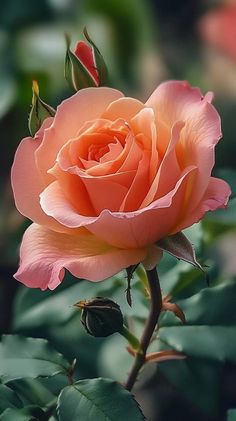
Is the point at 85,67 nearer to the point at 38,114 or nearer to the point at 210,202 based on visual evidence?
the point at 38,114

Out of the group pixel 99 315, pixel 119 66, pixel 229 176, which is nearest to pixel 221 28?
pixel 119 66

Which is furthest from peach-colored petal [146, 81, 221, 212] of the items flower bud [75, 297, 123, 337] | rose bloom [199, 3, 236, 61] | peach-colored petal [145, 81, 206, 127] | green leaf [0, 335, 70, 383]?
rose bloom [199, 3, 236, 61]

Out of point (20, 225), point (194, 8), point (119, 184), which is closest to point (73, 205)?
point (119, 184)

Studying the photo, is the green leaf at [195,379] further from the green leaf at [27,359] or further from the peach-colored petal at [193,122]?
the peach-colored petal at [193,122]

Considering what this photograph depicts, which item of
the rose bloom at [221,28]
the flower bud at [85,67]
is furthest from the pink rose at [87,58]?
the rose bloom at [221,28]

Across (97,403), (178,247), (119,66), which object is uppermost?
(178,247)

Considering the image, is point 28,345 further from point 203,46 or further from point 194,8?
point 194,8

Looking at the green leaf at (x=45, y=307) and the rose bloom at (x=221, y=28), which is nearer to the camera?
the green leaf at (x=45, y=307)
